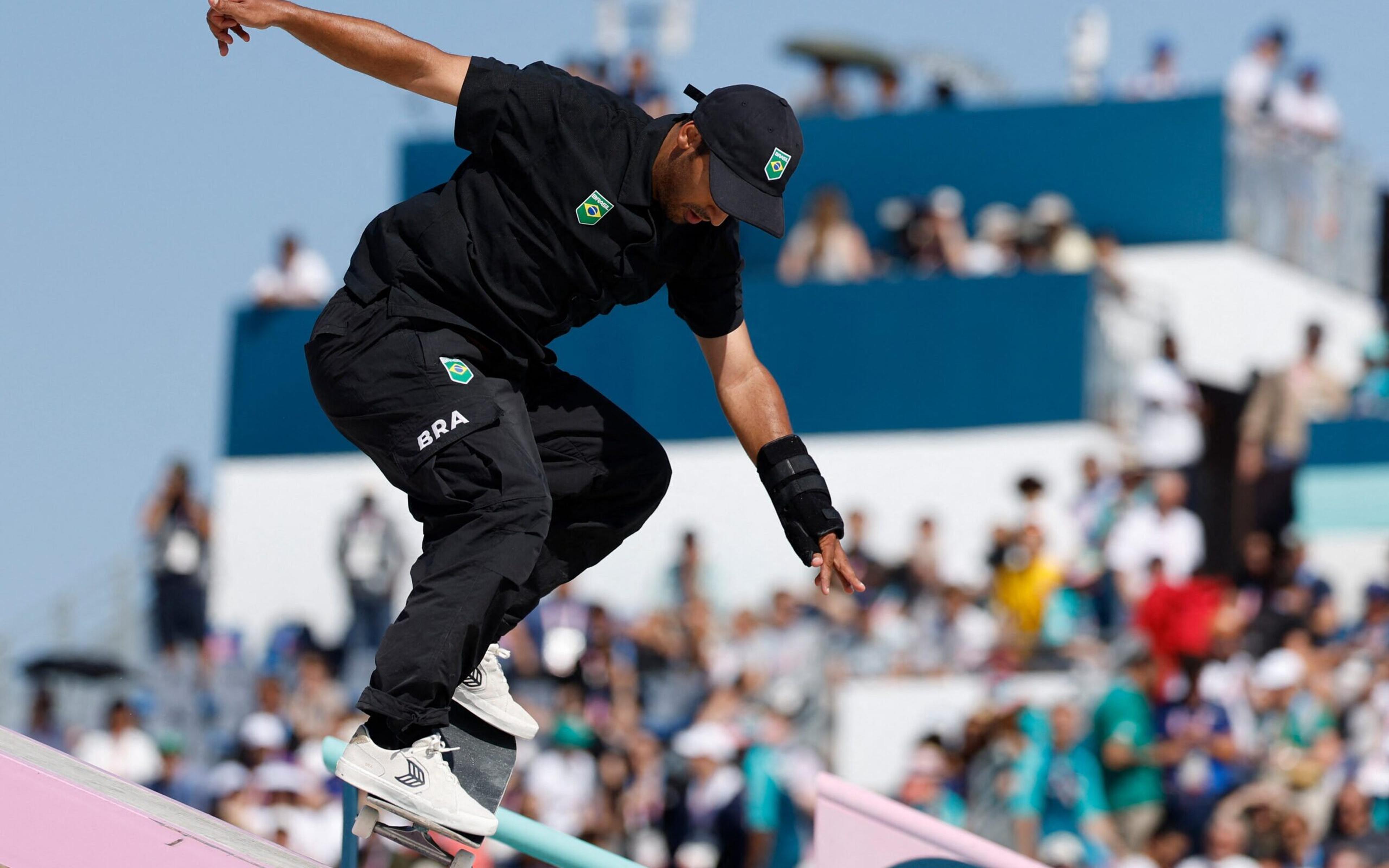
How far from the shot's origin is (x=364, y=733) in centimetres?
432

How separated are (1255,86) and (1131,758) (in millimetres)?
8534

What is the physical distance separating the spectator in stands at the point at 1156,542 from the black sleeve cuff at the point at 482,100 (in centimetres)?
736

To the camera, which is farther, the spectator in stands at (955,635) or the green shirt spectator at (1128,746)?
the spectator in stands at (955,635)

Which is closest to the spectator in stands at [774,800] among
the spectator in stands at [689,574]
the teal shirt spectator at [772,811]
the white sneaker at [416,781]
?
the teal shirt spectator at [772,811]

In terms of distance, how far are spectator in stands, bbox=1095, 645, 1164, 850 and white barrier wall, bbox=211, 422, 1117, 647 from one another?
13.0 feet

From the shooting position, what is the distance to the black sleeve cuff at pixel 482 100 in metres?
4.30

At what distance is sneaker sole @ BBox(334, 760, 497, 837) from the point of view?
13.9ft

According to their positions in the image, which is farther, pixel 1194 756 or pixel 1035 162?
pixel 1035 162

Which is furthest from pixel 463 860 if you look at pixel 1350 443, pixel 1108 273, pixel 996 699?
pixel 1108 273

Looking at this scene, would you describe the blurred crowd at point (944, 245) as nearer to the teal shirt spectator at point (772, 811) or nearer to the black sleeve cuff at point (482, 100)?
the teal shirt spectator at point (772, 811)

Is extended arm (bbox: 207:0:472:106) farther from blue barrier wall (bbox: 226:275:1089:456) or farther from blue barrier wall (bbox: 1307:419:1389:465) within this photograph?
blue barrier wall (bbox: 226:275:1089:456)

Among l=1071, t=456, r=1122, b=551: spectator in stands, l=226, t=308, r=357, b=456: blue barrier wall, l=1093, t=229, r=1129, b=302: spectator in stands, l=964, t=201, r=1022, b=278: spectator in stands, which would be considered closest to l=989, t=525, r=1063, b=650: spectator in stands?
l=1071, t=456, r=1122, b=551: spectator in stands

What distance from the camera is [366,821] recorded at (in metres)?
4.42

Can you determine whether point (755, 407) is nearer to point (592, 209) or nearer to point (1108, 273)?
point (592, 209)
